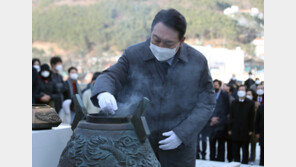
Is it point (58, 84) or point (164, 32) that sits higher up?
point (164, 32)

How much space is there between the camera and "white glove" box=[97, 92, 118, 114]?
7.93 ft

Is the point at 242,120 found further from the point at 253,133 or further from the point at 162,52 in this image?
the point at 162,52

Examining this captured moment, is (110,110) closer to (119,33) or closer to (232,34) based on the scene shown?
(232,34)

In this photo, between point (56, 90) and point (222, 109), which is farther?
point (222, 109)

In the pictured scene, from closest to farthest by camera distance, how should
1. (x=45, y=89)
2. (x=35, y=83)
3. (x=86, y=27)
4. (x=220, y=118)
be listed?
(x=35, y=83) < (x=45, y=89) < (x=220, y=118) < (x=86, y=27)

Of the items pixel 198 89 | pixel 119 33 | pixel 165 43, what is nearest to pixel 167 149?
pixel 198 89

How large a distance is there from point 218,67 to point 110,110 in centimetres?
510

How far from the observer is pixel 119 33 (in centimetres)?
1738

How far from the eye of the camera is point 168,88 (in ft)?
9.20

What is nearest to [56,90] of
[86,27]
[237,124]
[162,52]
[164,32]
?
[237,124]

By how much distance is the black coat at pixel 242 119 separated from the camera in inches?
255

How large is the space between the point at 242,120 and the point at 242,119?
2 cm

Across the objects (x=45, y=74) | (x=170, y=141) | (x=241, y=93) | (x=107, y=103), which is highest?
(x=45, y=74)

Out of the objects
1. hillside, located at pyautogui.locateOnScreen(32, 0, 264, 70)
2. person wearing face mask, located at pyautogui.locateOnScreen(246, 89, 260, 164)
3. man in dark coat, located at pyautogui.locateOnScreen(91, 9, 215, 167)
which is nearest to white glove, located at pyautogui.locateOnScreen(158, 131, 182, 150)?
man in dark coat, located at pyautogui.locateOnScreen(91, 9, 215, 167)
